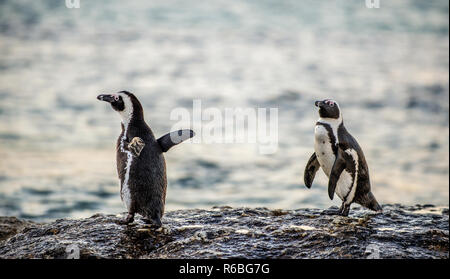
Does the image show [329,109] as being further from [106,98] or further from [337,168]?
[106,98]

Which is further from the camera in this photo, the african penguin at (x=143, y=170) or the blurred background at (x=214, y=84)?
the blurred background at (x=214, y=84)

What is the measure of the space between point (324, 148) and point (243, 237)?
105 cm

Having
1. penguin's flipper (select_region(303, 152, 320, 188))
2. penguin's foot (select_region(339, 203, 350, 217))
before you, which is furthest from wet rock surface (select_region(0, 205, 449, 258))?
penguin's flipper (select_region(303, 152, 320, 188))

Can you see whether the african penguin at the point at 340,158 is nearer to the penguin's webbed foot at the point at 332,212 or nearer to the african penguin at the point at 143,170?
the penguin's webbed foot at the point at 332,212

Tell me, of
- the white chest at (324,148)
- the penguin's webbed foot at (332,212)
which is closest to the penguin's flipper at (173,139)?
the white chest at (324,148)

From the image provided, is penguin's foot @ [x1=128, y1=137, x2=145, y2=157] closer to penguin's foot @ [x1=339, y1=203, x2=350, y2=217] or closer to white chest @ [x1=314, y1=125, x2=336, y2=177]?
white chest @ [x1=314, y1=125, x2=336, y2=177]

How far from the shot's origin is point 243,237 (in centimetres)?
430

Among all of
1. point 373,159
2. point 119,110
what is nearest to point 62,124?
point 373,159

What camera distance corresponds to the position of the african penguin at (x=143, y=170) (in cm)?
450

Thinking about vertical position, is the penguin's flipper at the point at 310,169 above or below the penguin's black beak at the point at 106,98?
below

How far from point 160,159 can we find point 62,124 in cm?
863

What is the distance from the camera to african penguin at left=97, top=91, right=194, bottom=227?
14.8 feet

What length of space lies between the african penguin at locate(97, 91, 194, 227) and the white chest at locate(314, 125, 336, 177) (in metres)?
0.97

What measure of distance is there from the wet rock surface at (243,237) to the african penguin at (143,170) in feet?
0.44
